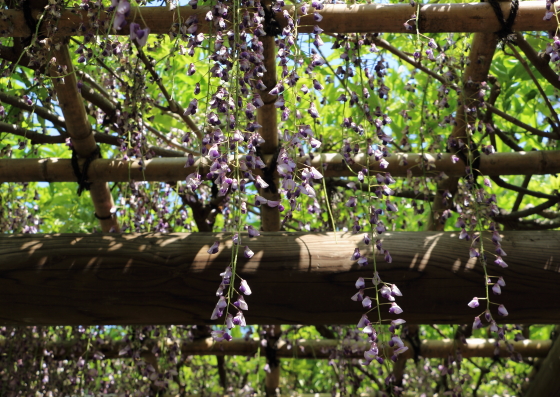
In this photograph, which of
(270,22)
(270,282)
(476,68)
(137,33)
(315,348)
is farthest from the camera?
(315,348)

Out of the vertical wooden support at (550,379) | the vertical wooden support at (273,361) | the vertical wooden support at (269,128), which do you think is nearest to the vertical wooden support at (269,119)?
the vertical wooden support at (269,128)

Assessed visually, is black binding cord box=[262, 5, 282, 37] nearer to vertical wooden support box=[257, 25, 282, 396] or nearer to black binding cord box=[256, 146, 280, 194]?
vertical wooden support box=[257, 25, 282, 396]

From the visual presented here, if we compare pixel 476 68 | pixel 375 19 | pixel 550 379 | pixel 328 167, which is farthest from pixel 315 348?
pixel 375 19

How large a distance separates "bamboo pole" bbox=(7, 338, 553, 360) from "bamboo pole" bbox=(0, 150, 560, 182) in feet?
3.49

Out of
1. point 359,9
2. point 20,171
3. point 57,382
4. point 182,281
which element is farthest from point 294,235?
point 57,382

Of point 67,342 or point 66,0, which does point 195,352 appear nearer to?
point 67,342

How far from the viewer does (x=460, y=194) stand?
2293mm

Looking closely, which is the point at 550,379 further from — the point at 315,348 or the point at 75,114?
the point at 75,114

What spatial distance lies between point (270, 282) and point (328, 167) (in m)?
0.58

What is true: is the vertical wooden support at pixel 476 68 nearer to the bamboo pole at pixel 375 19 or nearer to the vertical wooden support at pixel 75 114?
the bamboo pole at pixel 375 19

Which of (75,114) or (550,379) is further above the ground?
(75,114)

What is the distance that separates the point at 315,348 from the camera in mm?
3193

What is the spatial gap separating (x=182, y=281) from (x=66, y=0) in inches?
34.9

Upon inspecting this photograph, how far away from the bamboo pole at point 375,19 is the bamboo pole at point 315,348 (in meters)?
1.74
